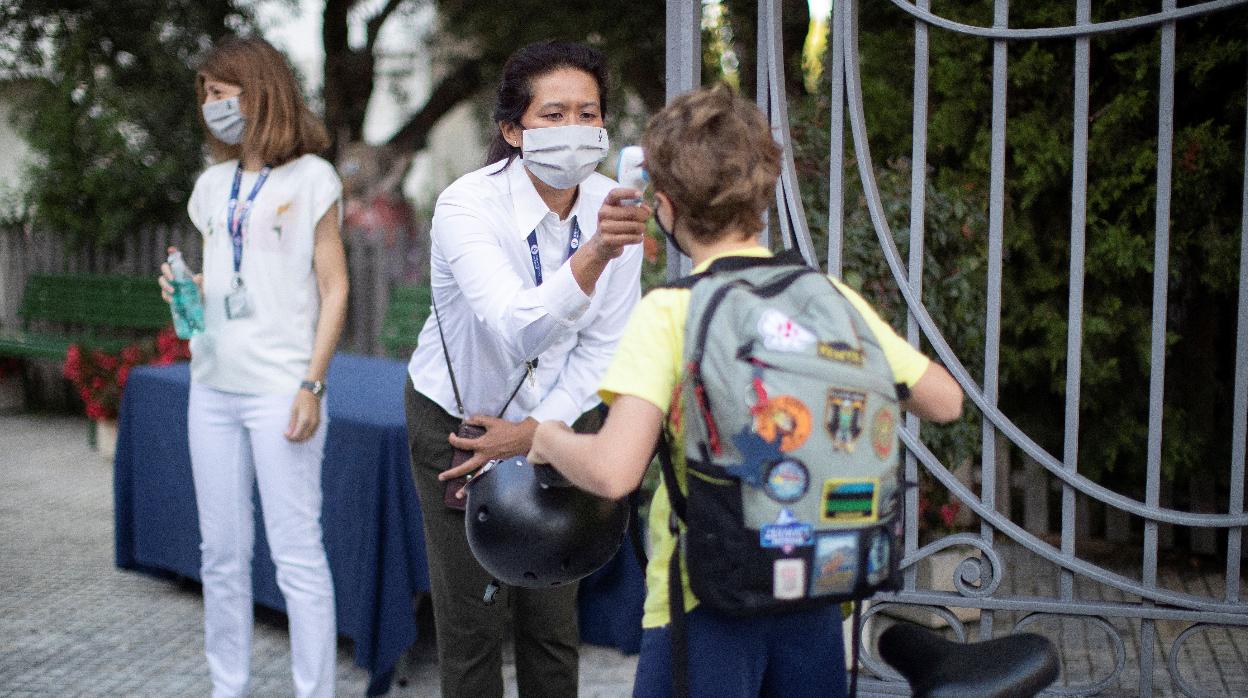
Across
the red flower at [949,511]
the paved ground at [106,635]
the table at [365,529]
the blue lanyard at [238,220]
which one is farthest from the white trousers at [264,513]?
the red flower at [949,511]

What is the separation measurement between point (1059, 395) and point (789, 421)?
13.2 feet

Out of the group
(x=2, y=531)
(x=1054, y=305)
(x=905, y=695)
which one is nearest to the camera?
(x=905, y=695)

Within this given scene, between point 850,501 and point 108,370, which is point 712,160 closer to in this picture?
point 850,501

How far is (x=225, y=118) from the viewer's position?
3.39m

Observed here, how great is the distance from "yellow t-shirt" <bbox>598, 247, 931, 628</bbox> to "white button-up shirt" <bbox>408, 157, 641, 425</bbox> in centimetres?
54

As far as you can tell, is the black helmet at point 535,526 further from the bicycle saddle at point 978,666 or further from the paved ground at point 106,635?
the paved ground at point 106,635

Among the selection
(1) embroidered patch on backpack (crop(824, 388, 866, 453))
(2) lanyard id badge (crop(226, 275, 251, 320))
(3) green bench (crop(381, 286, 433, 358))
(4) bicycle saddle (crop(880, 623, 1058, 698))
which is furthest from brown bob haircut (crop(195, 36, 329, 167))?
(3) green bench (crop(381, 286, 433, 358))

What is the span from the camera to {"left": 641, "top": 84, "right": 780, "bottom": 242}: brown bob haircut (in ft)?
6.06

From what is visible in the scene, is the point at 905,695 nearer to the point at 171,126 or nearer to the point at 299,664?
the point at 299,664

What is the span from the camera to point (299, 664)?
346cm

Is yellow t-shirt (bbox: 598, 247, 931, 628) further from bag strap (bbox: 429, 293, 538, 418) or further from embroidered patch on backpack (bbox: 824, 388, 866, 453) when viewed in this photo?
bag strap (bbox: 429, 293, 538, 418)

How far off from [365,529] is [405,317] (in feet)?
14.1

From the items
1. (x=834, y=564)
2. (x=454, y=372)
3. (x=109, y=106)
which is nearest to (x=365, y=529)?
(x=454, y=372)

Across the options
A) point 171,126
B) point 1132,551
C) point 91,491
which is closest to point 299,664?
point 1132,551
